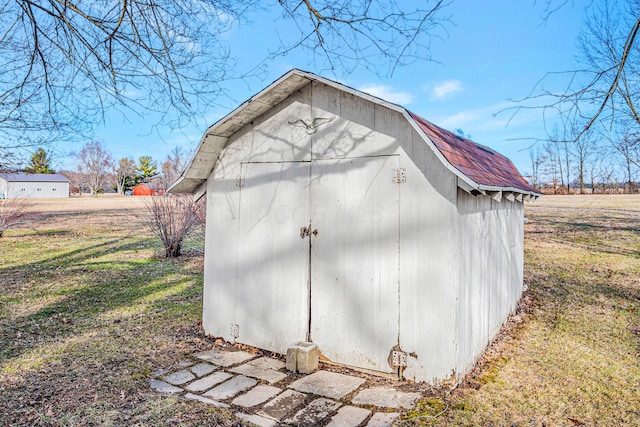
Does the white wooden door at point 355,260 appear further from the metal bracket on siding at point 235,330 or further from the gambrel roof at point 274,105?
the metal bracket on siding at point 235,330

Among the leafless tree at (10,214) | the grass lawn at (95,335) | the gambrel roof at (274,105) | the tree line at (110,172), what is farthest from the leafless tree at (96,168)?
the gambrel roof at (274,105)

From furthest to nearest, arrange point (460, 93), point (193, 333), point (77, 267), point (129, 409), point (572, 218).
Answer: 1. point (572, 218)
2. point (77, 267)
3. point (193, 333)
4. point (460, 93)
5. point (129, 409)

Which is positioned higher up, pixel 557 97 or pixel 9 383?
pixel 557 97

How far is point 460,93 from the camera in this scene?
540cm

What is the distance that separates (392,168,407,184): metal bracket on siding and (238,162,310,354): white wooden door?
1.08m

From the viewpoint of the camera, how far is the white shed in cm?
420

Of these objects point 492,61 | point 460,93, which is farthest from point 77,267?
point 492,61

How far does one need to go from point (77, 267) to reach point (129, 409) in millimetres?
8760

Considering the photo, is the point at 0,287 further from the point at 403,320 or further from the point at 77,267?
the point at 403,320

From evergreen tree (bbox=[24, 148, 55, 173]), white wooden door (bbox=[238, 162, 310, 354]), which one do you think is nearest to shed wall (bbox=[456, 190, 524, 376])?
white wooden door (bbox=[238, 162, 310, 354])

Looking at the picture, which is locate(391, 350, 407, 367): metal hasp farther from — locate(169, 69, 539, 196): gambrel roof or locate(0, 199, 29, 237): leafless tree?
locate(0, 199, 29, 237): leafless tree

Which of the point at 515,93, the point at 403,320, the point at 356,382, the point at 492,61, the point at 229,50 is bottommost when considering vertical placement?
the point at 356,382

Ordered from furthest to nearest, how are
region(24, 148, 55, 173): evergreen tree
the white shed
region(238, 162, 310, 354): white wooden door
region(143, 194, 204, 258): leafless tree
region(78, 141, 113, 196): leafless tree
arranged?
region(78, 141, 113, 196): leafless tree, region(143, 194, 204, 258): leafless tree, region(24, 148, 55, 173): evergreen tree, region(238, 162, 310, 354): white wooden door, the white shed

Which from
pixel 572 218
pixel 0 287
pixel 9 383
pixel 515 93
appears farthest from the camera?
pixel 572 218
